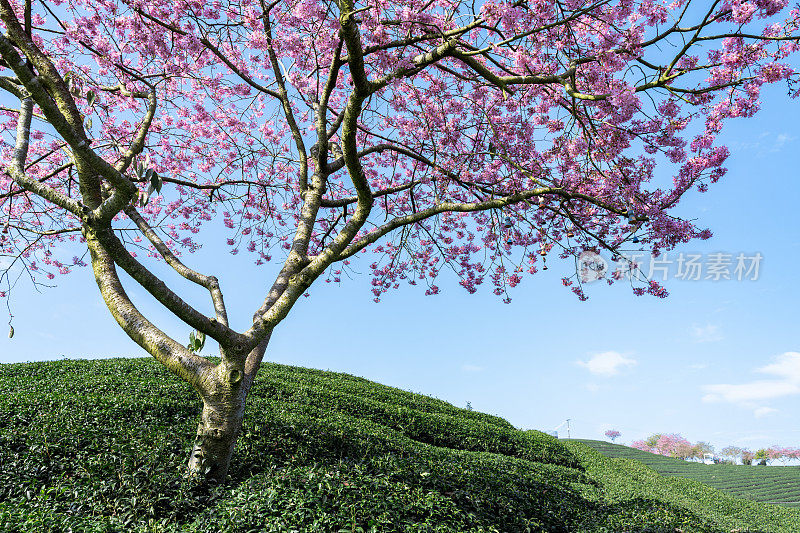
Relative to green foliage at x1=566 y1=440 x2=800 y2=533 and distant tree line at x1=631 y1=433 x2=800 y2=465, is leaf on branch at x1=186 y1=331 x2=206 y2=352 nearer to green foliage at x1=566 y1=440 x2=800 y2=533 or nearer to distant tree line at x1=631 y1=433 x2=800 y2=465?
green foliage at x1=566 y1=440 x2=800 y2=533

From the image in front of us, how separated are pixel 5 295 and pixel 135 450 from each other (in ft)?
18.2

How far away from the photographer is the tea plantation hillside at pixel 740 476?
15.0m

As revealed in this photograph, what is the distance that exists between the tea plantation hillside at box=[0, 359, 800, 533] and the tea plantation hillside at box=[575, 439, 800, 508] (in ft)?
18.8

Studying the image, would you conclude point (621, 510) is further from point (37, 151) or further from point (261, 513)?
point (37, 151)

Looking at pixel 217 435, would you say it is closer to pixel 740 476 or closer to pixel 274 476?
pixel 274 476

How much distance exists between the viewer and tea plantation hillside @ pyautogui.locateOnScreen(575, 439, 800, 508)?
15.0m

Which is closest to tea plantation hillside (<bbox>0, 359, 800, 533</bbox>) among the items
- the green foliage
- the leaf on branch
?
the green foliage

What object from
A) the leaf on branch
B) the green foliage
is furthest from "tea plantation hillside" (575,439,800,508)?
the leaf on branch

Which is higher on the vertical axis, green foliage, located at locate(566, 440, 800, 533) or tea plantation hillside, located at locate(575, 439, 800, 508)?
green foliage, located at locate(566, 440, 800, 533)

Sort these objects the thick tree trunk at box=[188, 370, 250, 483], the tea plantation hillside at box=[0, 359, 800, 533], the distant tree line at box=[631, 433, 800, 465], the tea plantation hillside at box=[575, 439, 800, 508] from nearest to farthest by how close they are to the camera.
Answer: the tea plantation hillside at box=[0, 359, 800, 533] < the thick tree trunk at box=[188, 370, 250, 483] < the tea plantation hillside at box=[575, 439, 800, 508] < the distant tree line at box=[631, 433, 800, 465]

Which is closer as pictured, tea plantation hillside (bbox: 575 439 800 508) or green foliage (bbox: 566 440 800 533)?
green foliage (bbox: 566 440 800 533)

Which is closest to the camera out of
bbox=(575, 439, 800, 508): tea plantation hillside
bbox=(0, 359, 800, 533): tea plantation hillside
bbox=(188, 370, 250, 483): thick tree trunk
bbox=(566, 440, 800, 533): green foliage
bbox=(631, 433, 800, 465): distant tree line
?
bbox=(0, 359, 800, 533): tea plantation hillside

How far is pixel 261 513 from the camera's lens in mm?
4750

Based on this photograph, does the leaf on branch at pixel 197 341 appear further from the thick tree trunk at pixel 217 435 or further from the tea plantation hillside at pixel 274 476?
the tea plantation hillside at pixel 274 476
